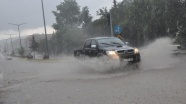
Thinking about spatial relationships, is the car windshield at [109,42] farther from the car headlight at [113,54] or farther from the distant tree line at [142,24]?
the distant tree line at [142,24]

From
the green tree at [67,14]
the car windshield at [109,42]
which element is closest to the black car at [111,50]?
the car windshield at [109,42]

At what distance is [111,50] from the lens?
15.1 meters

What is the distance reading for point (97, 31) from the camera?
63.8m

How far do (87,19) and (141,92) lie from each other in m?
86.7

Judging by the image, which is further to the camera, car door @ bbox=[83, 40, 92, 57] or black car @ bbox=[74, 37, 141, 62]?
car door @ bbox=[83, 40, 92, 57]

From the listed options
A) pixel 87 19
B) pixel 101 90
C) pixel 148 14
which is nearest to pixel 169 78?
pixel 101 90

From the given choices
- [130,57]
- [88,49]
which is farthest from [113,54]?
[88,49]

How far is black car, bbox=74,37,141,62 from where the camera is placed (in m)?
15.1

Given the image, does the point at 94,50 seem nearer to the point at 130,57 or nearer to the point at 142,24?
the point at 130,57

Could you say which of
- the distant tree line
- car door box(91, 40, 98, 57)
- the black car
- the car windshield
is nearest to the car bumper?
the black car

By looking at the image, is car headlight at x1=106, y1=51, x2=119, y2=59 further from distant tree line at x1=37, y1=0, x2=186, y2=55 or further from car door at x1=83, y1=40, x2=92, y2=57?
distant tree line at x1=37, y1=0, x2=186, y2=55

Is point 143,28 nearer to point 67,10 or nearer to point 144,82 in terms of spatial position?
point 144,82

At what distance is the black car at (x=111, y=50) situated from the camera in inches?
595

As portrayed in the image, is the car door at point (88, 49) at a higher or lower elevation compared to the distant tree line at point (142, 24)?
lower
